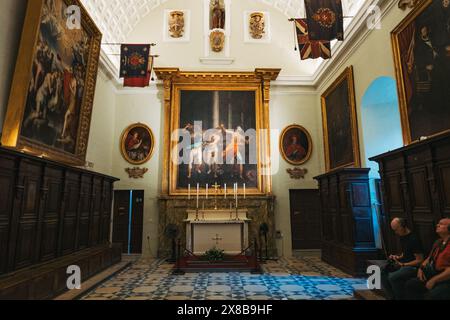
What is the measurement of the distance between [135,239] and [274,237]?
212 inches

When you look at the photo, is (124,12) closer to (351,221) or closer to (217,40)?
(217,40)

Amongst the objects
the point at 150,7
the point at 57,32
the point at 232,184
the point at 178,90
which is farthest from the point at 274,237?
the point at 150,7

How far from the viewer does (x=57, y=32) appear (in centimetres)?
675

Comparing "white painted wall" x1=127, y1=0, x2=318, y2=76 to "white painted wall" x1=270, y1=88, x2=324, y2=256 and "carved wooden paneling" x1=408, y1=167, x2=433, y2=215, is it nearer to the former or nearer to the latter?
"white painted wall" x1=270, y1=88, x2=324, y2=256

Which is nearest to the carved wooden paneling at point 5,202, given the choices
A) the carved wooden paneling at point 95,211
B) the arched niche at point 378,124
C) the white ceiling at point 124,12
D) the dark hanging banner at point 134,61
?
the carved wooden paneling at point 95,211

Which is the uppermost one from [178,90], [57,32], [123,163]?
[178,90]

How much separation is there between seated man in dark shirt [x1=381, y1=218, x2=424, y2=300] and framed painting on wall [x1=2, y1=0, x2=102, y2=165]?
6783 mm

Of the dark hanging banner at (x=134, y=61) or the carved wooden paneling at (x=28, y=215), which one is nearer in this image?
the carved wooden paneling at (x=28, y=215)

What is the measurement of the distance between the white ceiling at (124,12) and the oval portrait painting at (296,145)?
173 inches

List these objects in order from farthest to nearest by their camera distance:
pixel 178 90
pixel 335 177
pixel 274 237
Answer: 1. pixel 178 90
2. pixel 274 237
3. pixel 335 177

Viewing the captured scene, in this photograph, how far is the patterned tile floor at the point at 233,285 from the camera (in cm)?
586

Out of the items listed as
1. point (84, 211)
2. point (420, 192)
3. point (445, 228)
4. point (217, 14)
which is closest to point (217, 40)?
point (217, 14)

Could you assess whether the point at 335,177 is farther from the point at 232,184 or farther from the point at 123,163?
the point at 123,163

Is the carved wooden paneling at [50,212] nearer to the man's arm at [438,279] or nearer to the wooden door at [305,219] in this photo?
the man's arm at [438,279]
